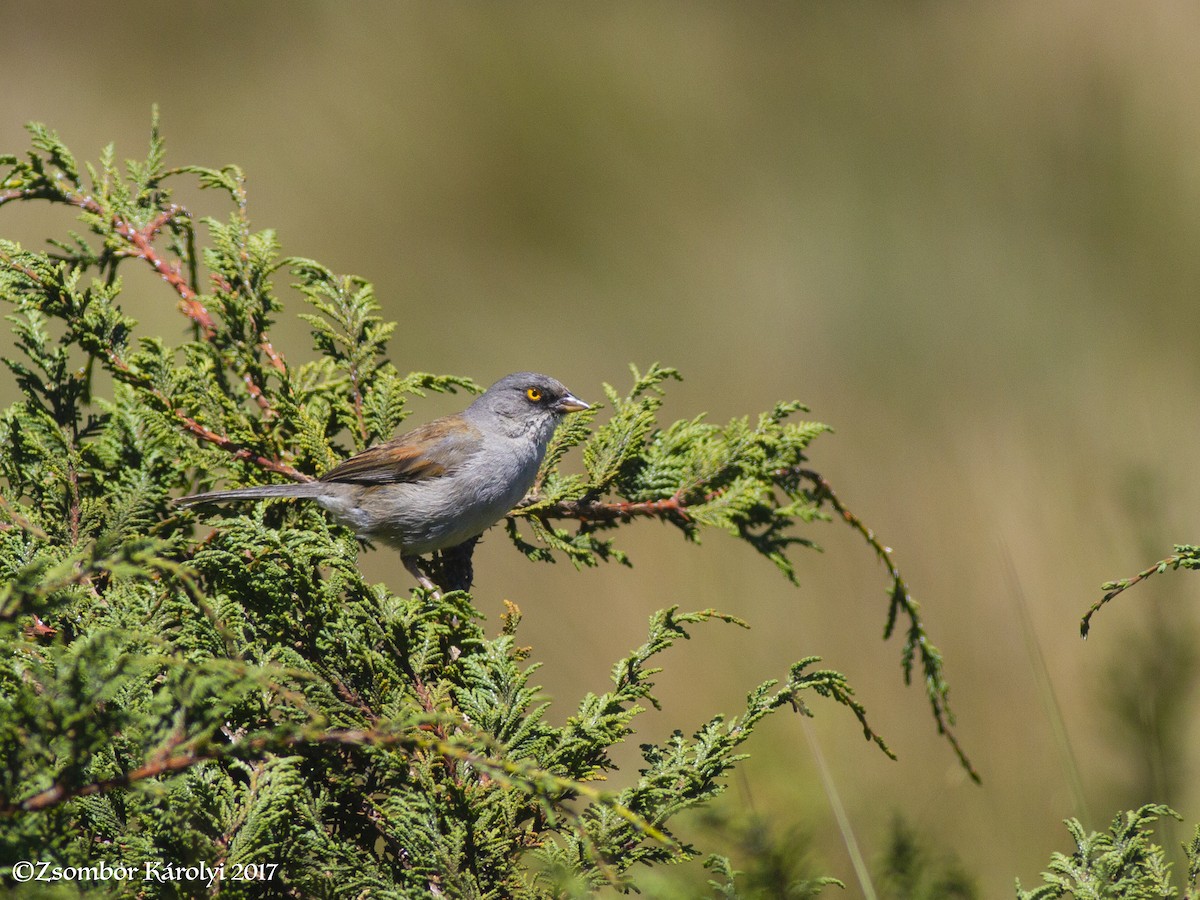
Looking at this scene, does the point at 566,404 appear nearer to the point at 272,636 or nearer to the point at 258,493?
the point at 258,493

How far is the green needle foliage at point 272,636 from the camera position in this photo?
1.14m

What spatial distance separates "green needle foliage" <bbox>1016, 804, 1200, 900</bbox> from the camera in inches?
51.9

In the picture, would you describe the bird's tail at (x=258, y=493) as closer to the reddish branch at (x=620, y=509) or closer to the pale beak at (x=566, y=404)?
the reddish branch at (x=620, y=509)

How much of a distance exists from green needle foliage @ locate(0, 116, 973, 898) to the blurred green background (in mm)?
433

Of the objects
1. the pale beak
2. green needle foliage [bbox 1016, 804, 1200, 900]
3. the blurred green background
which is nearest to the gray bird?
the pale beak

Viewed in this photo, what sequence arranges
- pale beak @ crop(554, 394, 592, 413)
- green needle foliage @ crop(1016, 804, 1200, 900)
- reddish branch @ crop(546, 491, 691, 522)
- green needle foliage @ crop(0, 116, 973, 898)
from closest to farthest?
green needle foliage @ crop(0, 116, 973, 898), green needle foliage @ crop(1016, 804, 1200, 900), reddish branch @ crop(546, 491, 691, 522), pale beak @ crop(554, 394, 592, 413)

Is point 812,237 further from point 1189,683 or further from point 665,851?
point 665,851

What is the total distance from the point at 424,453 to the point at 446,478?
8.6 inches

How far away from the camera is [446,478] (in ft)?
9.18

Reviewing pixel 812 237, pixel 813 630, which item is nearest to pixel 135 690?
pixel 813 630

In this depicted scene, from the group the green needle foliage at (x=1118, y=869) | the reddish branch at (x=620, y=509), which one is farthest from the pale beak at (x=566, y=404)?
the green needle foliage at (x=1118, y=869)

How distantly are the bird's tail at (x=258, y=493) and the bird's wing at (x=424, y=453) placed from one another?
1.06 feet

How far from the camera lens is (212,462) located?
2053 mm

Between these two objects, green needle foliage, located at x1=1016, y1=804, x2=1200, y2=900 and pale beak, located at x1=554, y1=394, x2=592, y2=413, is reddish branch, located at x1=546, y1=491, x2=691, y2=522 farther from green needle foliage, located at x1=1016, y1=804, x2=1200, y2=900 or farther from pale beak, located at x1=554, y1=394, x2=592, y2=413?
green needle foliage, located at x1=1016, y1=804, x2=1200, y2=900
